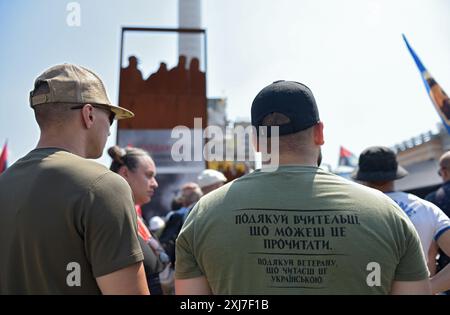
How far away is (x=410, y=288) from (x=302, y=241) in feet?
1.46

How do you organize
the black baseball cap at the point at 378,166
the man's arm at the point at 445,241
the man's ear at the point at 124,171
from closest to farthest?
1. the man's arm at the point at 445,241
2. the black baseball cap at the point at 378,166
3. the man's ear at the point at 124,171

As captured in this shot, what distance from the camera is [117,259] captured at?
5.35ft

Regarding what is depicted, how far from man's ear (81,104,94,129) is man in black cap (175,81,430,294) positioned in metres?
0.59

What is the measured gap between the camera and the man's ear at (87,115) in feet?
6.31

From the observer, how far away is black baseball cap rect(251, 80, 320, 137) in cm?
179

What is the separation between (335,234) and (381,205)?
0.22 m

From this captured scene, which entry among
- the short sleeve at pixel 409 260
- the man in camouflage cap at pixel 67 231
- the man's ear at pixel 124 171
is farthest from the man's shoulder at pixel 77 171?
the man's ear at pixel 124 171

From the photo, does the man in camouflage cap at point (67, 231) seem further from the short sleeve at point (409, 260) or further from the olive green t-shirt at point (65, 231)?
the short sleeve at point (409, 260)

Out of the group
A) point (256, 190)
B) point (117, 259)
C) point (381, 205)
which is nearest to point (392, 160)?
point (381, 205)

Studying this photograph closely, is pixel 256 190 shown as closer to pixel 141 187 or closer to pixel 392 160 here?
pixel 392 160

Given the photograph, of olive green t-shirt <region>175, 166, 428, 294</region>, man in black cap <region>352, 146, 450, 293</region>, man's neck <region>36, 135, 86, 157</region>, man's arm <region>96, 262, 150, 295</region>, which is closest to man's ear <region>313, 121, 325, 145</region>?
olive green t-shirt <region>175, 166, 428, 294</region>

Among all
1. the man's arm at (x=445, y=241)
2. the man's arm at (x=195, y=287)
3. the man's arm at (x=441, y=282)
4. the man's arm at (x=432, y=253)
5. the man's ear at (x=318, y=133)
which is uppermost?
the man's ear at (x=318, y=133)

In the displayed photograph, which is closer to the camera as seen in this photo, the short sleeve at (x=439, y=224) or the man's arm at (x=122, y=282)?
the man's arm at (x=122, y=282)
